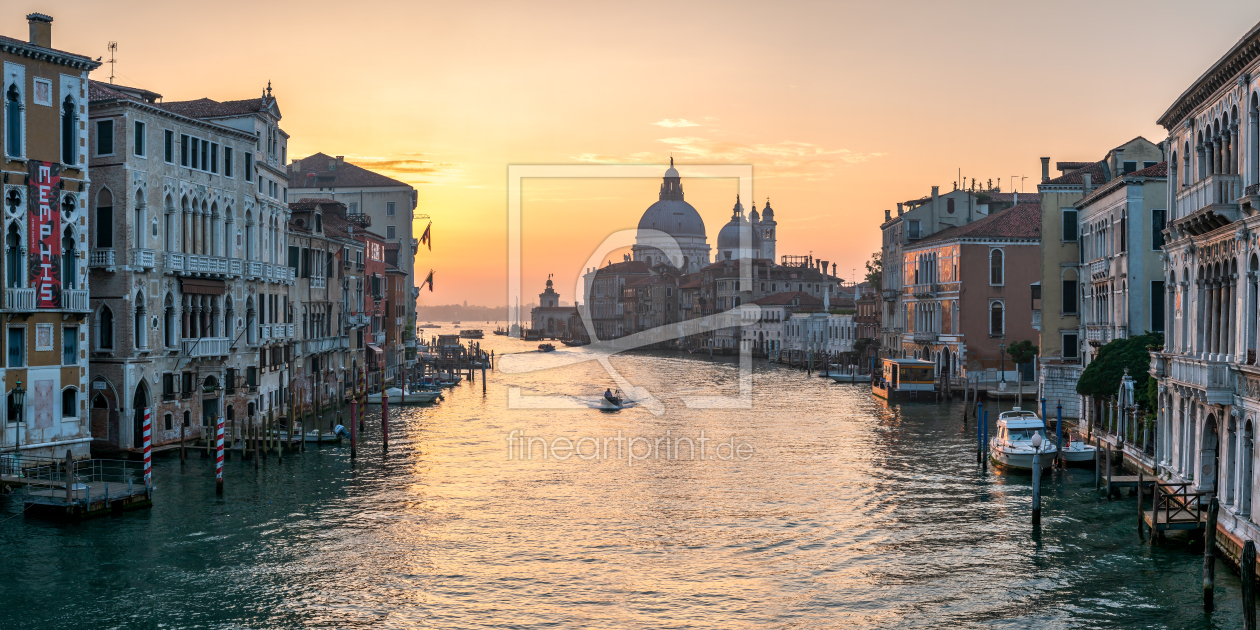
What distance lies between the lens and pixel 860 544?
20.5 meters

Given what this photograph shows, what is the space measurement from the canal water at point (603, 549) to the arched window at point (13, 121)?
7519 millimetres

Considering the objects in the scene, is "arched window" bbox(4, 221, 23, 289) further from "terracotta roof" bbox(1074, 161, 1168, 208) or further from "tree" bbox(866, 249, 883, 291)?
"tree" bbox(866, 249, 883, 291)

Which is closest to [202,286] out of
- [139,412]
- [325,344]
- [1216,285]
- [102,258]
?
[102,258]

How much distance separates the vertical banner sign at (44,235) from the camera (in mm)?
24422

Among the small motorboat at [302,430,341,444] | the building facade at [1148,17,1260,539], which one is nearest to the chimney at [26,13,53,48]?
the small motorboat at [302,430,341,444]

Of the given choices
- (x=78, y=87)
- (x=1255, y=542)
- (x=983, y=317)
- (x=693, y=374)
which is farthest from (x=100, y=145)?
(x=693, y=374)

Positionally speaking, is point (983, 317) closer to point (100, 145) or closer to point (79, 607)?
point (100, 145)

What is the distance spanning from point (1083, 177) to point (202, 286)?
29356 millimetres

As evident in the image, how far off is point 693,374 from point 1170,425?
181ft

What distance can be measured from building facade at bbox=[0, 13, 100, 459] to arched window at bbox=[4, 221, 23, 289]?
0.02m

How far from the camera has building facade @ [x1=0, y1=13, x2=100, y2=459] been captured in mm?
24062

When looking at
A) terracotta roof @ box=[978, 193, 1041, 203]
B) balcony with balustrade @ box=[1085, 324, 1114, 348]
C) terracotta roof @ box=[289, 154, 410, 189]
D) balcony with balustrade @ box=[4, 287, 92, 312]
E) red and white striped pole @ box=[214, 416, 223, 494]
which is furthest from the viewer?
terracotta roof @ box=[289, 154, 410, 189]

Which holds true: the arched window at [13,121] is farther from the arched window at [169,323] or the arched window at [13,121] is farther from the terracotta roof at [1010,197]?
the terracotta roof at [1010,197]

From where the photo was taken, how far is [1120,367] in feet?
92.0
